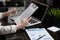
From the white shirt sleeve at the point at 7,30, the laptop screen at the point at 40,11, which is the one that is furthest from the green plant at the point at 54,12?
the white shirt sleeve at the point at 7,30

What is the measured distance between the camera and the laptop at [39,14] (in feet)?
4.56

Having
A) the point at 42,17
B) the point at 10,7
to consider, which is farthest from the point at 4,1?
the point at 42,17

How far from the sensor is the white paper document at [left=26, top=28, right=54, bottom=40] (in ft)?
3.60

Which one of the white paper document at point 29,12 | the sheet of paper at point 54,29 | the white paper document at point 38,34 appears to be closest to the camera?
the white paper document at point 38,34

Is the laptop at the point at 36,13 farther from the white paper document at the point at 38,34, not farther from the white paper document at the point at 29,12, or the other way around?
the white paper document at the point at 38,34

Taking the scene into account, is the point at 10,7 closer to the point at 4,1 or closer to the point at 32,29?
the point at 4,1

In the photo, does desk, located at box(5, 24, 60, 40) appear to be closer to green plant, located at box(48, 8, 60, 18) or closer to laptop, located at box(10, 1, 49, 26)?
laptop, located at box(10, 1, 49, 26)

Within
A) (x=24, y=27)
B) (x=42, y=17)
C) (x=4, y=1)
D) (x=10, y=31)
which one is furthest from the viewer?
(x=4, y=1)

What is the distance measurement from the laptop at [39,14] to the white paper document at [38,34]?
125 mm

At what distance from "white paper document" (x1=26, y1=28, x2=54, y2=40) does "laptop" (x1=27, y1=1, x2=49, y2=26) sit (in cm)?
12

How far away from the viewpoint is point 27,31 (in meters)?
1.25

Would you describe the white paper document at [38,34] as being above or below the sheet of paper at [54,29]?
above

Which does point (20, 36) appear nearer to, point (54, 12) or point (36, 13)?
point (36, 13)

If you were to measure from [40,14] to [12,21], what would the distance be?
0.31m
